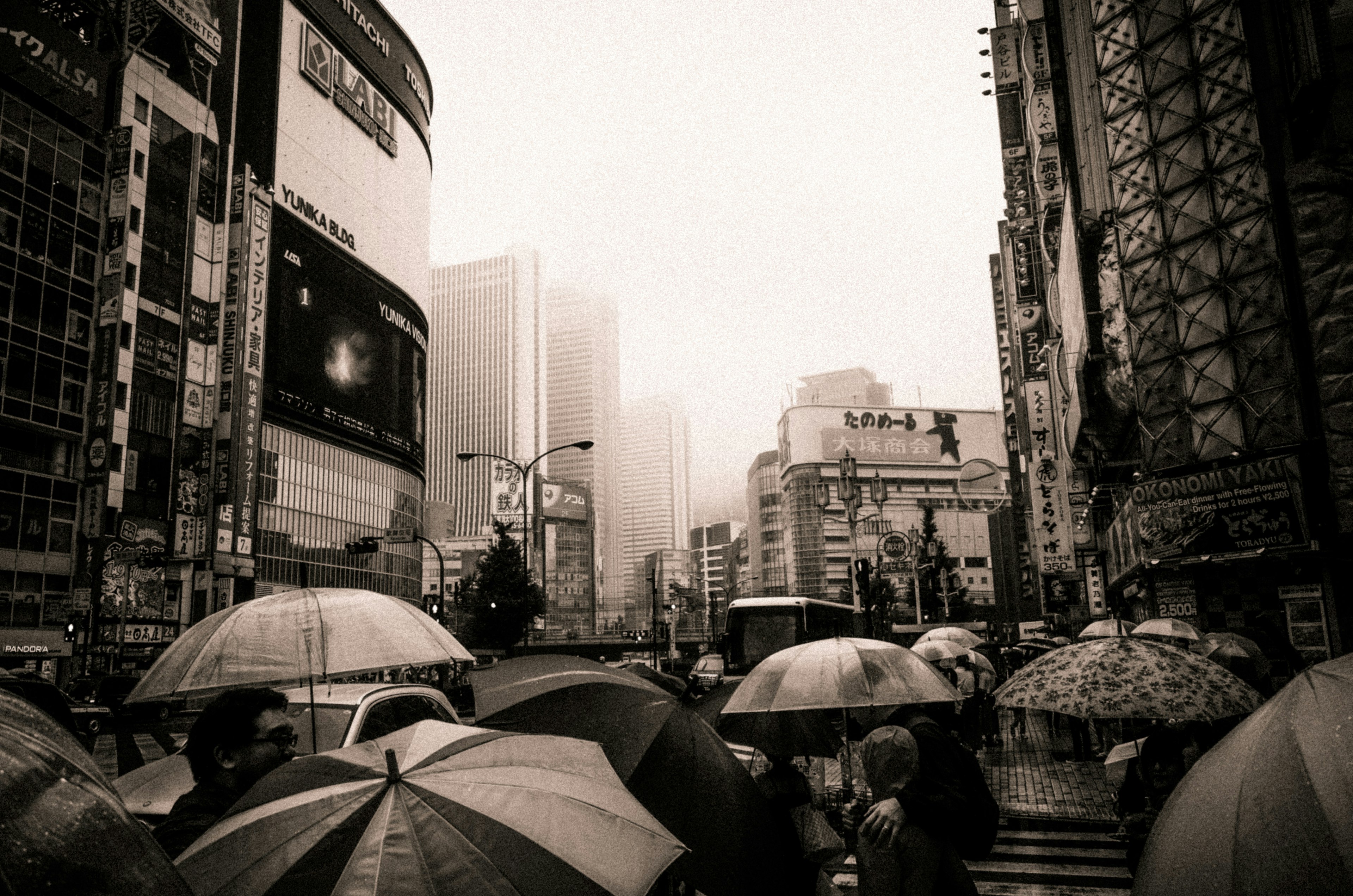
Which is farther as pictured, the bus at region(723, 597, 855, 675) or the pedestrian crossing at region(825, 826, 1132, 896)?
the bus at region(723, 597, 855, 675)

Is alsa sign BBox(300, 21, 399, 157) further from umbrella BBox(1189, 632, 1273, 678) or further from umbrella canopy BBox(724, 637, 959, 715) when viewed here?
umbrella canopy BBox(724, 637, 959, 715)

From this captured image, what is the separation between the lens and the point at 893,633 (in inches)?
2328

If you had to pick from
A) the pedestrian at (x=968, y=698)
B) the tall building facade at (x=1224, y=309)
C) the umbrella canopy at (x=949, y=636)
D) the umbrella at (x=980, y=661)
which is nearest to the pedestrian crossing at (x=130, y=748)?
the pedestrian at (x=968, y=698)

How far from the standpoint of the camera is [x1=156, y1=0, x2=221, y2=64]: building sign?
A: 53.5m

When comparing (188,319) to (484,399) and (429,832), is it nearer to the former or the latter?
(429,832)

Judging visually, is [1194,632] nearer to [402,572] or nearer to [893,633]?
[893,633]

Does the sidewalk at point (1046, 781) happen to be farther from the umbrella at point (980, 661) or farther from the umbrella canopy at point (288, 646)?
the umbrella canopy at point (288, 646)

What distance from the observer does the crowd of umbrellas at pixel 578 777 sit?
5.06 ft

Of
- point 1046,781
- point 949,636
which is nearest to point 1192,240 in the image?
point 949,636

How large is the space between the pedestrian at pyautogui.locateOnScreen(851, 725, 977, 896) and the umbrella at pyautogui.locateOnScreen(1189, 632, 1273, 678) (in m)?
5.25

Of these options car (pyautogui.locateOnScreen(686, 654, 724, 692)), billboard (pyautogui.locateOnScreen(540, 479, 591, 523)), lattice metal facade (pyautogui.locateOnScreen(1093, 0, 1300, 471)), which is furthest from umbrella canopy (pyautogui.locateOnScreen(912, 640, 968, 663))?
billboard (pyautogui.locateOnScreen(540, 479, 591, 523))

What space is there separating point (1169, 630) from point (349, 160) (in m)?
74.4

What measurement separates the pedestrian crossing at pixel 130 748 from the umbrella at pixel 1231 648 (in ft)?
37.8

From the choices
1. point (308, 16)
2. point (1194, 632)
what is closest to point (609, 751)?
point (1194, 632)
